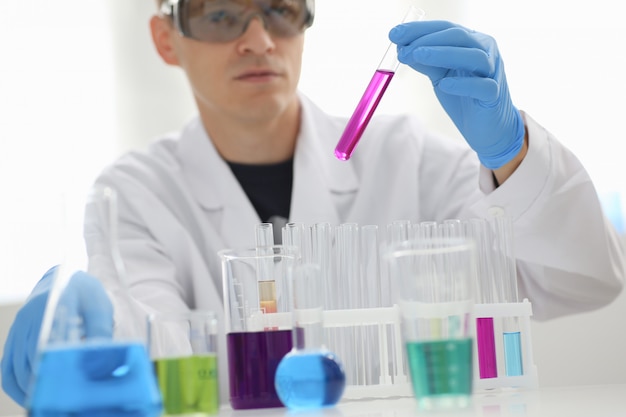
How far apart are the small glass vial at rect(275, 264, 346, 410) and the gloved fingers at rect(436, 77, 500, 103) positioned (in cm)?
62

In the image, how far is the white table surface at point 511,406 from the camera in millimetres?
1096

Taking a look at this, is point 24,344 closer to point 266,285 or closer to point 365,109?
point 266,285

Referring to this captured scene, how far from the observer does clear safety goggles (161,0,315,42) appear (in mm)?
2275

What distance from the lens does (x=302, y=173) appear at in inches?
96.6

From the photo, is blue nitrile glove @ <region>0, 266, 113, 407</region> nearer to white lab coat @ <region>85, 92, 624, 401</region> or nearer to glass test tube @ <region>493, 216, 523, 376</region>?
white lab coat @ <region>85, 92, 624, 401</region>

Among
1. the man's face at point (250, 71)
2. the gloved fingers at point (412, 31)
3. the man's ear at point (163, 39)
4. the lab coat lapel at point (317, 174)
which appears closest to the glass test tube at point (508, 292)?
the gloved fingers at point (412, 31)

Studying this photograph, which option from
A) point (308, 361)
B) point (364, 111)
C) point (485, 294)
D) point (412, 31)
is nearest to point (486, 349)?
point (485, 294)

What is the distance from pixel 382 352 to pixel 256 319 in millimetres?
209

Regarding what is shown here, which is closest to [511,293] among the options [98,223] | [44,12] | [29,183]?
[98,223]

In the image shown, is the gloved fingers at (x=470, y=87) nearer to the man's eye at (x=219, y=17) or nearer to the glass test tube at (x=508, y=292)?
the glass test tube at (x=508, y=292)

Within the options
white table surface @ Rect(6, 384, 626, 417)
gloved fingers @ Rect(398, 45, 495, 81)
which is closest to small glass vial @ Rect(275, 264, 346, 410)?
white table surface @ Rect(6, 384, 626, 417)

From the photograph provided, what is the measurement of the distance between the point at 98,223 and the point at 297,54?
1.51 m

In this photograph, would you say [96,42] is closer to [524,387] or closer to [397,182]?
[397,182]

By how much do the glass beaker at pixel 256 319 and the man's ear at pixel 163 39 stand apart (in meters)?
1.46
